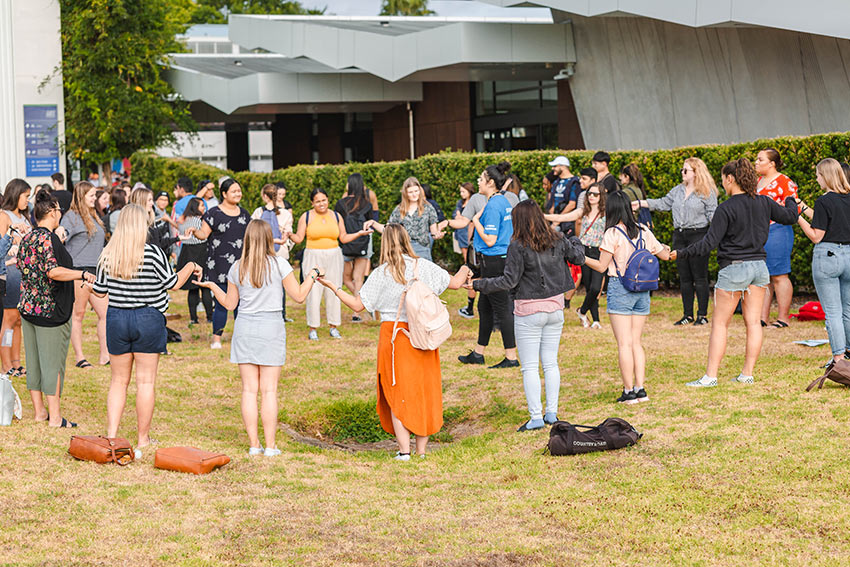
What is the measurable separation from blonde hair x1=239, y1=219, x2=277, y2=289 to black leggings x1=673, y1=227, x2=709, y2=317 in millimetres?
6405

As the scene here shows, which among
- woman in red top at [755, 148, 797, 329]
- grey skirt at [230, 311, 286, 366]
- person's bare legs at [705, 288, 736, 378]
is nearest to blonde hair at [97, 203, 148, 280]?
grey skirt at [230, 311, 286, 366]

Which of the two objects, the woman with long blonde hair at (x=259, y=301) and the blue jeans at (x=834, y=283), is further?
the blue jeans at (x=834, y=283)

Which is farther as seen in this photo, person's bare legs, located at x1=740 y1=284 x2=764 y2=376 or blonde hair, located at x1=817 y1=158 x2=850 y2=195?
blonde hair, located at x1=817 y1=158 x2=850 y2=195

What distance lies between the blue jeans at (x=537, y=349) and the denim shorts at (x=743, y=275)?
5.13 feet

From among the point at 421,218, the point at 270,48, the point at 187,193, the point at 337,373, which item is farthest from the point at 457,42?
the point at 337,373

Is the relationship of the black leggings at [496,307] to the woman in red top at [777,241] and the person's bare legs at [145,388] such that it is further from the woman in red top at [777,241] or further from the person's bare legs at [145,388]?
the person's bare legs at [145,388]

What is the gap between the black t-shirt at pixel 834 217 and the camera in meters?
8.30

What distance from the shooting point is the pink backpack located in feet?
23.0

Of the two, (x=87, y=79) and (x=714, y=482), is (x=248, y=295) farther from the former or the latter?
(x=87, y=79)

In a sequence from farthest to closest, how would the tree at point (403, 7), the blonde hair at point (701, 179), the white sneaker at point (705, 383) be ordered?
1. the tree at point (403, 7)
2. the blonde hair at point (701, 179)
3. the white sneaker at point (705, 383)

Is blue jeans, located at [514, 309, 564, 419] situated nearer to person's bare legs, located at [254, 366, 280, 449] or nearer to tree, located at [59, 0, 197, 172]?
person's bare legs, located at [254, 366, 280, 449]

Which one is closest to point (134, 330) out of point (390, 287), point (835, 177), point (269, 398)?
point (269, 398)

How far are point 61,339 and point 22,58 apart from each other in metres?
25.0

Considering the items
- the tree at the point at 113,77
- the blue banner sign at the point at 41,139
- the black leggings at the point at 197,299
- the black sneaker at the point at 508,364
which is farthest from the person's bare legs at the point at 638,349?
the blue banner sign at the point at 41,139
